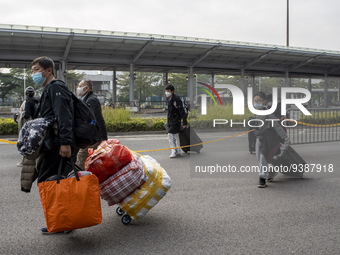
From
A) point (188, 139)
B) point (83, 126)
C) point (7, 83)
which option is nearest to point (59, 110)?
point (83, 126)

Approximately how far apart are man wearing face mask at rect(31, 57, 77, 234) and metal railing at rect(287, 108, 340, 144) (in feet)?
23.4

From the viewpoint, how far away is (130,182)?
4.43 metres

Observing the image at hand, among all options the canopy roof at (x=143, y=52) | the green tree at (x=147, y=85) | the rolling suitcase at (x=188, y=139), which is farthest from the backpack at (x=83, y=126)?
the green tree at (x=147, y=85)

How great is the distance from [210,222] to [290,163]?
9.79 ft

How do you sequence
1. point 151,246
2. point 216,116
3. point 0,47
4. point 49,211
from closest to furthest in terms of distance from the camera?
point 49,211
point 151,246
point 216,116
point 0,47

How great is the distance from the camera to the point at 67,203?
11.9 feet

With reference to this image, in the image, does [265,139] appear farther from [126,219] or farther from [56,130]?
[56,130]

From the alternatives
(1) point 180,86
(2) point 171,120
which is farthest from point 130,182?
(1) point 180,86

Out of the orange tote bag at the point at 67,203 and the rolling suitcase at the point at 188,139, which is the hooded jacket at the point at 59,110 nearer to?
the orange tote bag at the point at 67,203

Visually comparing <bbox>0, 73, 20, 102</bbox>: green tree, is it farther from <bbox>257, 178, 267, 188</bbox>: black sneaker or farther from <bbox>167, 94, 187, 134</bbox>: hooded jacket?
<bbox>257, 178, 267, 188</bbox>: black sneaker

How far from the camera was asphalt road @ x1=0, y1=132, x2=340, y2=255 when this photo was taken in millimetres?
3928

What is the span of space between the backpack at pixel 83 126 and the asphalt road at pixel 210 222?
1.08 meters

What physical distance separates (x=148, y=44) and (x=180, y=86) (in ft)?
98.7

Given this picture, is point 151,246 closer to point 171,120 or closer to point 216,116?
point 171,120
